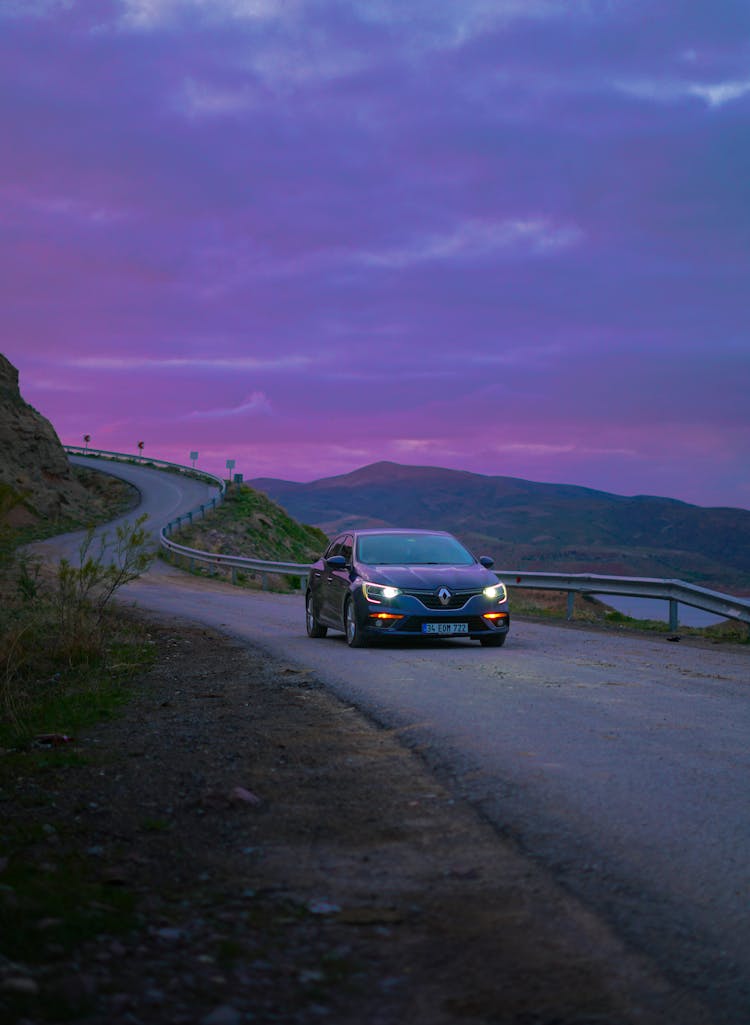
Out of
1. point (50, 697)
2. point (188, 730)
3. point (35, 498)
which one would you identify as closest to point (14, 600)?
point (50, 697)

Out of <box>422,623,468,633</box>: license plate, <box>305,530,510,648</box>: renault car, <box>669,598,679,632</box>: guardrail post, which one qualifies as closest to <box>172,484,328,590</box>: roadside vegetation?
<box>669,598,679,632</box>: guardrail post

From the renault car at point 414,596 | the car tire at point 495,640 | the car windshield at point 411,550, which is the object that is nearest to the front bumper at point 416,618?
the renault car at point 414,596

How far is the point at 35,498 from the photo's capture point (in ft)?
180

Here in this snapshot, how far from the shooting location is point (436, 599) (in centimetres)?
1421

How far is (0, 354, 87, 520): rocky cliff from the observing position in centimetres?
5625

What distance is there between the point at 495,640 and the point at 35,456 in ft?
163

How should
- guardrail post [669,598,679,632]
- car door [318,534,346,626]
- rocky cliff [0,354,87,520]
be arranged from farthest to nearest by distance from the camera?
rocky cliff [0,354,87,520], guardrail post [669,598,679,632], car door [318,534,346,626]

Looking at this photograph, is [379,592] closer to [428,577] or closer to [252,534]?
[428,577]

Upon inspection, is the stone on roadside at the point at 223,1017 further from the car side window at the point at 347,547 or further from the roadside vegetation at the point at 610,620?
the roadside vegetation at the point at 610,620

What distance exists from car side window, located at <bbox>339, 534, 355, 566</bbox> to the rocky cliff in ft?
133

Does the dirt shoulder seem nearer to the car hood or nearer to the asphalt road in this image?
the asphalt road

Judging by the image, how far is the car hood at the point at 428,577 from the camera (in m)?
14.3

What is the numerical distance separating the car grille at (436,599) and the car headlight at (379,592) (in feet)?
0.51

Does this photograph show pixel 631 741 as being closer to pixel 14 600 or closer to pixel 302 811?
pixel 302 811
